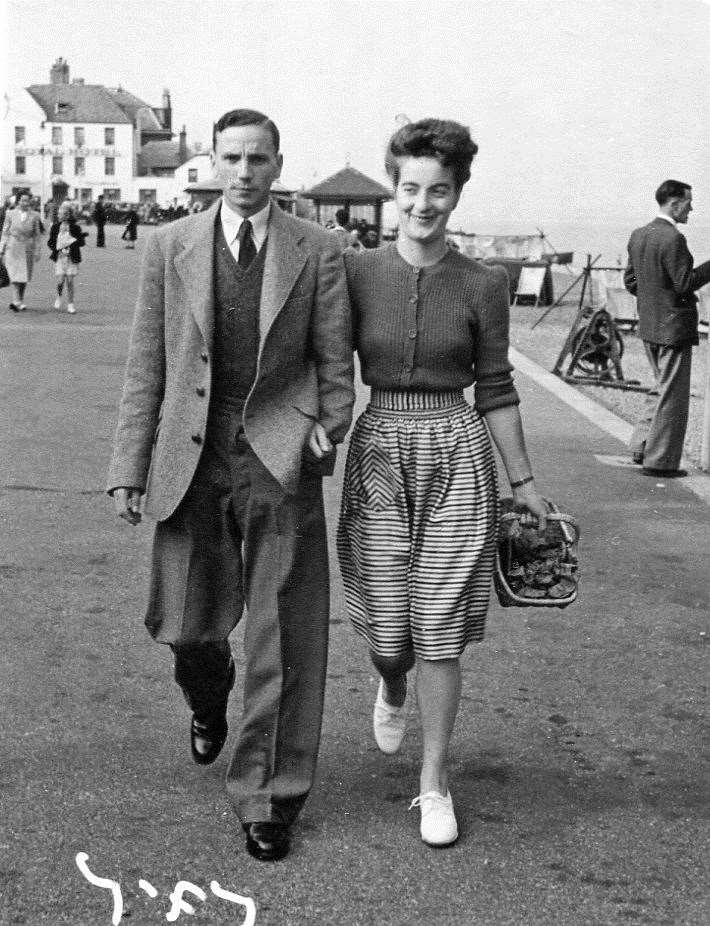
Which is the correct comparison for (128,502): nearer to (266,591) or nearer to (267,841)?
(266,591)

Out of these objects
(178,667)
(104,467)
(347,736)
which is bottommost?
(104,467)

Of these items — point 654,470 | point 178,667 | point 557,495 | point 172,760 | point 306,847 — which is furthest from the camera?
point 654,470

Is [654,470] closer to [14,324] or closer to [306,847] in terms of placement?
[306,847]

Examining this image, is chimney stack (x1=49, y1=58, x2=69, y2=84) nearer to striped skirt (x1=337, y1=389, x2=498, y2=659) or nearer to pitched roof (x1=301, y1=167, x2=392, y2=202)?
pitched roof (x1=301, y1=167, x2=392, y2=202)

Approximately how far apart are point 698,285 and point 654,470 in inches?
48.7

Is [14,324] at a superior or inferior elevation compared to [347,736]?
inferior

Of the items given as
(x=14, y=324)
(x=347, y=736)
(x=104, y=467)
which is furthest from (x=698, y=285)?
(x=14, y=324)

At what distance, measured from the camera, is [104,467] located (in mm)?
10391

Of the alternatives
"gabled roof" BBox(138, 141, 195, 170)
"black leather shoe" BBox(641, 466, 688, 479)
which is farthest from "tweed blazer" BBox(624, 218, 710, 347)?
"gabled roof" BBox(138, 141, 195, 170)

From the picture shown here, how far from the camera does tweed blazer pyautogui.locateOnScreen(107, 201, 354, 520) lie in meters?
4.12

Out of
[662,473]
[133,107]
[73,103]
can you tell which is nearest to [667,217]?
[662,473]

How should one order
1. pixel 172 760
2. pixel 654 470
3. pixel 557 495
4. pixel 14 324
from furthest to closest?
pixel 14 324
pixel 654 470
pixel 557 495
pixel 172 760

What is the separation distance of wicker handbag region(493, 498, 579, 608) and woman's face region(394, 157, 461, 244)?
76 cm

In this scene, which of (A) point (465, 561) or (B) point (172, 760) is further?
(B) point (172, 760)
